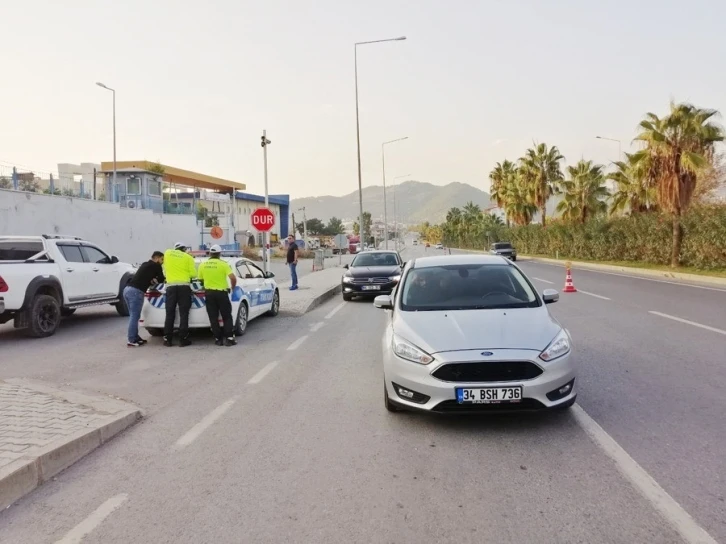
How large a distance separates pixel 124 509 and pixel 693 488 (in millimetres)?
3655

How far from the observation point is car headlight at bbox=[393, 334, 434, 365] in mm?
5140

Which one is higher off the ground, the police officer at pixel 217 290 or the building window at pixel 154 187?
the building window at pixel 154 187

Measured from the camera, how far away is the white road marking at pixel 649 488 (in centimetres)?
331

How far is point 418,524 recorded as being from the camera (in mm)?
3500

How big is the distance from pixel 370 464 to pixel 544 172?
5366cm

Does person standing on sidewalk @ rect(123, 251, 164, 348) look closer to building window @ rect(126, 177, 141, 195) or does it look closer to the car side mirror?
the car side mirror

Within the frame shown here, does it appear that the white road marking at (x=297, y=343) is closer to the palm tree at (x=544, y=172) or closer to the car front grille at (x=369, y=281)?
the car front grille at (x=369, y=281)

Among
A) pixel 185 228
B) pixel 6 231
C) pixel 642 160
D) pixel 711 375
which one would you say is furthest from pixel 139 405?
pixel 185 228

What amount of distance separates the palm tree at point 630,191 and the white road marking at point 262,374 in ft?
86.7

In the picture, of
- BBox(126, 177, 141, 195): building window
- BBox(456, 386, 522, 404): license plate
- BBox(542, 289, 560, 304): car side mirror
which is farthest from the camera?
BBox(126, 177, 141, 195): building window

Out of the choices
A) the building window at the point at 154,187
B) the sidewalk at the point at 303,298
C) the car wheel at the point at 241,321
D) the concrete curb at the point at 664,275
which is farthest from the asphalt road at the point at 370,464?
the building window at the point at 154,187

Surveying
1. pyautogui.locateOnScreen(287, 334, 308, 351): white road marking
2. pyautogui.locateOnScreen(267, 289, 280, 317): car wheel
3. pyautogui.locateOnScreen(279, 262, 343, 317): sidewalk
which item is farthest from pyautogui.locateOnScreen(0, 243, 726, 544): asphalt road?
pyautogui.locateOnScreen(279, 262, 343, 317): sidewalk

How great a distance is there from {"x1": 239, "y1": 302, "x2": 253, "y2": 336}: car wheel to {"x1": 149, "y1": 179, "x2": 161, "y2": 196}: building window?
2808 centimetres

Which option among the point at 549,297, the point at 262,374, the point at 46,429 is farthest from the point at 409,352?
the point at 46,429
